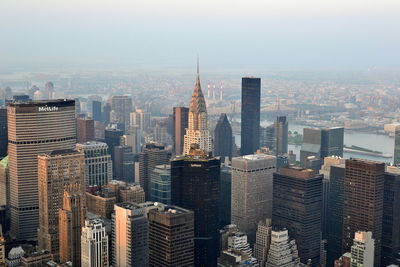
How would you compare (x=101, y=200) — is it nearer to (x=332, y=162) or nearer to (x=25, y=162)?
(x=25, y=162)

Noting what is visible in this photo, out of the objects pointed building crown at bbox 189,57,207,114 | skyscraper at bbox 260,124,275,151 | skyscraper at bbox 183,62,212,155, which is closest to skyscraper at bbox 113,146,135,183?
skyscraper at bbox 183,62,212,155

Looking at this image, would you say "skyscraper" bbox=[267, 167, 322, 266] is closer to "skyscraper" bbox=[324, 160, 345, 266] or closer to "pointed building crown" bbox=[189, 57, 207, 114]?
"skyscraper" bbox=[324, 160, 345, 266]

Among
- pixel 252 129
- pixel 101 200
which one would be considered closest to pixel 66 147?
pixel 101 200

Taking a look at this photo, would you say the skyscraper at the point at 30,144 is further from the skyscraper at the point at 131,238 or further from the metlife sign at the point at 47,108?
the skyscraper at the point at 131,238

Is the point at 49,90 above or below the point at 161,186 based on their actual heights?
above

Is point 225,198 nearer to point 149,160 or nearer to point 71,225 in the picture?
point 149,160

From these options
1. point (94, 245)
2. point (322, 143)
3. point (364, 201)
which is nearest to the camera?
point (94, 245)

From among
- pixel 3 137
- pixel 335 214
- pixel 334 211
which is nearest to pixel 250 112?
pixel 334 211
